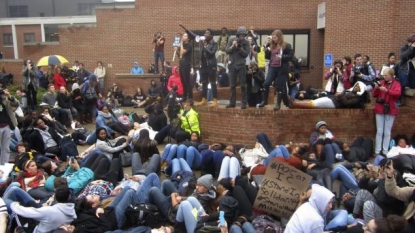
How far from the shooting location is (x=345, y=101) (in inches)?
388

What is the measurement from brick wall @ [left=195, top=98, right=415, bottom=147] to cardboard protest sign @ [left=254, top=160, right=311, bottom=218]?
3.26 metres

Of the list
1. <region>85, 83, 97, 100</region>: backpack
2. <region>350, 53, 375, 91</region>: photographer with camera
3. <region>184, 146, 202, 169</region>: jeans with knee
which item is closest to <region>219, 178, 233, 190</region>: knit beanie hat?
<region>184, 146, 202, 169</region>: jeans with knee

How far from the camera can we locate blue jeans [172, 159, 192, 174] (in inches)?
339

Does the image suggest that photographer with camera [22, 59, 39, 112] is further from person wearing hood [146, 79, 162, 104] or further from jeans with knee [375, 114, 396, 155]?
jeans with knee [375, 114, 396, 155]

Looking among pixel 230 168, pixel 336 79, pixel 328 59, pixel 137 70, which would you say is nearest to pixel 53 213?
pixel 230 168

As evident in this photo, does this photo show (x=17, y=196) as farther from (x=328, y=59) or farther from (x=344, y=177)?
(x=328, y=59)

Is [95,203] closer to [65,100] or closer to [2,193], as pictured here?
[2,193]

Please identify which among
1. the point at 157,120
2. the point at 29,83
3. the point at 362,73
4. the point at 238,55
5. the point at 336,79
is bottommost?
the point at 157,120

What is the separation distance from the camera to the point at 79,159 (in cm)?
919

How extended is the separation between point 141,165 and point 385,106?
17.0 ft

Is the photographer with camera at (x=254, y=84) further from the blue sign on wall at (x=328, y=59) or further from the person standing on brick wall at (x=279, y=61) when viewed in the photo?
the blue sign on wall at (x=328, y=59)

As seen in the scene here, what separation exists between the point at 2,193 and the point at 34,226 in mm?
1753

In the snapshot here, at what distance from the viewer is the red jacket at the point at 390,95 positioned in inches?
360

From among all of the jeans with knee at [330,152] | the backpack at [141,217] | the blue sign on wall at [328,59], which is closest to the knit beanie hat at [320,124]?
the jeans with knee at [330,152]
